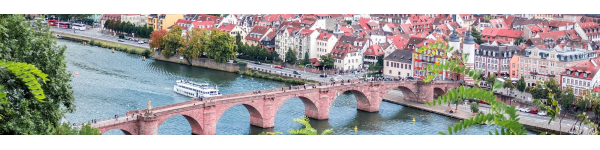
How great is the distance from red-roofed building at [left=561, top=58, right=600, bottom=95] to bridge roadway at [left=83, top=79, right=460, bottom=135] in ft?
15.8

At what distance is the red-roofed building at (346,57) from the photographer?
48.5m

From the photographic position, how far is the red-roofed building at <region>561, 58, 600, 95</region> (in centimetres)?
3891

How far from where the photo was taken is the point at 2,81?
1048 centimetres

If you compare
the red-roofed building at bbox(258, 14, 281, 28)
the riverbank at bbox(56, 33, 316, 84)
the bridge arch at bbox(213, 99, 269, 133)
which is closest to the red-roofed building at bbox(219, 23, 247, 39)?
the red-roofed building at bbox(258, 14, 281, 28)

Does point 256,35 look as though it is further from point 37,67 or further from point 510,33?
point 37,67

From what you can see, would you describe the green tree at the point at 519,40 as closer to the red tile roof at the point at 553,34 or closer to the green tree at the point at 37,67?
the red tile roof at the point at 553,34

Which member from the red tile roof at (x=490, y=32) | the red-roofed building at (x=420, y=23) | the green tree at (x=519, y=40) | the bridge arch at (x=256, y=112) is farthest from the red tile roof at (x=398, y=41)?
the bridge arch at (x=256, y=112)

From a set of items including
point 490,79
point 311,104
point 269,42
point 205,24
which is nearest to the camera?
point 311,104

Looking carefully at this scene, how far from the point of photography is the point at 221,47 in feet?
164

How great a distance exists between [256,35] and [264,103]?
23.2 metres

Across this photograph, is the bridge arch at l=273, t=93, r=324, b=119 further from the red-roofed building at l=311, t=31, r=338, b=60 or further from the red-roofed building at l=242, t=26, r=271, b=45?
the red-roofed building at l=242, t=26, r=271, b=45

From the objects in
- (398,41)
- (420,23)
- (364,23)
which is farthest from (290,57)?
(420,23)

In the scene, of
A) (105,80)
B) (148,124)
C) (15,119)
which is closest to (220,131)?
(148,124)
